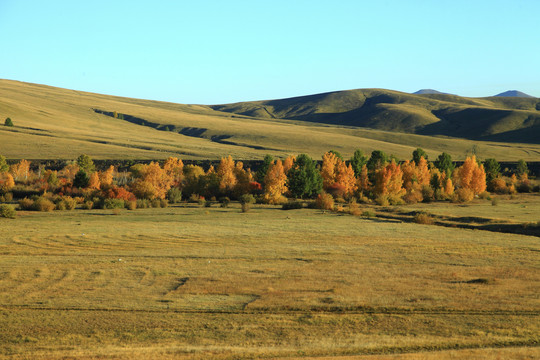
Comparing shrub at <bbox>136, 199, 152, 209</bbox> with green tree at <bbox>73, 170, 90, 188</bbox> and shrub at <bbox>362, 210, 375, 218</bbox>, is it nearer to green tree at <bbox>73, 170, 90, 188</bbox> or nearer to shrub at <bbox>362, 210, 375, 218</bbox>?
green tree at <bbox>73, 170, 90, 188</bbox>

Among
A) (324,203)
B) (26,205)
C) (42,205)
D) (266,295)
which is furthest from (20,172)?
(266,295)

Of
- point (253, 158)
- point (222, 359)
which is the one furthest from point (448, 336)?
point (253, 158)

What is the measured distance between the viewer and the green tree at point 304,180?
9325 centimetres

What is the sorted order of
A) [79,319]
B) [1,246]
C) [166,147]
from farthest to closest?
[166,147] → [1,246] → [79,319]

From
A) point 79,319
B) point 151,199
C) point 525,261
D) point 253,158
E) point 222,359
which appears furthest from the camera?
point 253,158

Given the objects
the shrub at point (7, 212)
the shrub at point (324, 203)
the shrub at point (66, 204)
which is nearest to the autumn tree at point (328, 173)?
the shrub at point (324, 203)

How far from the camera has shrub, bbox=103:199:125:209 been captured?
246 ft

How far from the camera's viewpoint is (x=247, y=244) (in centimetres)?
4506

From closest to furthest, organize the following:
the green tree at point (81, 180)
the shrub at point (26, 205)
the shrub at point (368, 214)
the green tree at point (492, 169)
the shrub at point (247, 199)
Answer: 1. the shrub at point (368, 214)
2. the shrub at point (26, 205)
3. the shrub at point (247, 199)
4. the green tree at point (81, 180)
5. the green tree at point (492, 169)

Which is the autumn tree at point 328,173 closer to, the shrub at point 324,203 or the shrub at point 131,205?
the shrub at point 324,203

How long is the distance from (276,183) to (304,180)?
22.9 feet

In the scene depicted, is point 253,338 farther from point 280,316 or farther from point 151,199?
point 151,199

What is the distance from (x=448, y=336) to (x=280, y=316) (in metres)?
7.08

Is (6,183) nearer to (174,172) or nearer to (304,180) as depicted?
(174,172)
